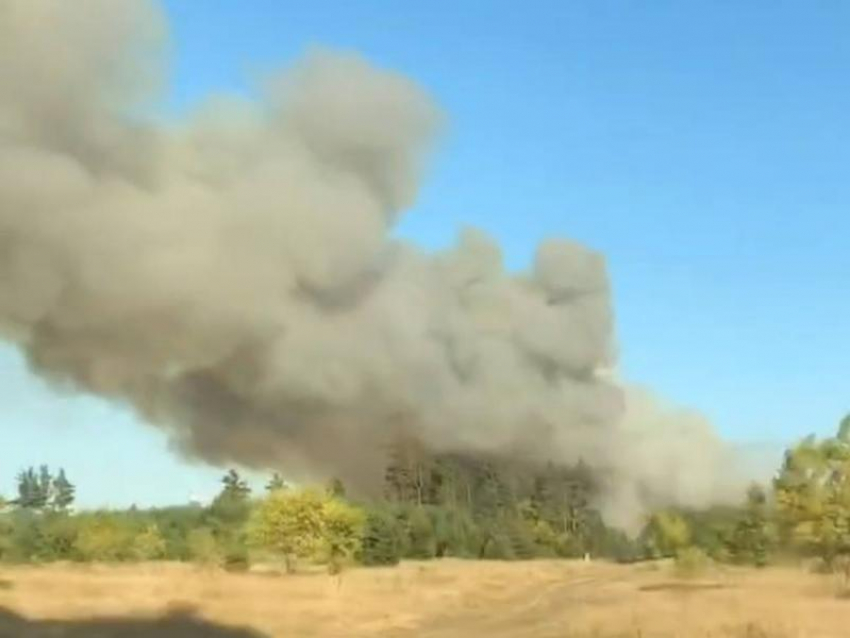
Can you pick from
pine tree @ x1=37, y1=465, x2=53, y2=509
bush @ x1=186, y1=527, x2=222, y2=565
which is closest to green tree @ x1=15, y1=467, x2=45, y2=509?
pine tree @ x1=37, y1=465, x2=53, y2=509

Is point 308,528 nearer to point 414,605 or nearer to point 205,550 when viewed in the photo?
point 205,550

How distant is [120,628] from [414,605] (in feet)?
44.4

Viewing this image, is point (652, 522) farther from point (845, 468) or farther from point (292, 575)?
point (845, 468)

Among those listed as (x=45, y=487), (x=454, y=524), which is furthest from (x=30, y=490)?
(x=454, y=524)

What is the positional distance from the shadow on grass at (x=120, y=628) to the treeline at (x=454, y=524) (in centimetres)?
2472

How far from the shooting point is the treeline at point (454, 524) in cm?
5319

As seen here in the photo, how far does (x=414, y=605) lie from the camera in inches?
2036

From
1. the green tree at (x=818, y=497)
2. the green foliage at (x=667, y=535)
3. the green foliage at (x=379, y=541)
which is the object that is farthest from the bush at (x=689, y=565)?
the green foliage at (x=379, y=541)

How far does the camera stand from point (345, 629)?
44250 millimetres

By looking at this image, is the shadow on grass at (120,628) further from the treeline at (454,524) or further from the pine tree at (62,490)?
the pine tree at (62,490)

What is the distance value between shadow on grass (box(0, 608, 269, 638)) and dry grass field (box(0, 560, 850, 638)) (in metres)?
0.07

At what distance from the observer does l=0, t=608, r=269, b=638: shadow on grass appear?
40625 millimetres

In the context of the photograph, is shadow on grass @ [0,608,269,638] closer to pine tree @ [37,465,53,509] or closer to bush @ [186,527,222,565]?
bush @ [186,527,222,565]

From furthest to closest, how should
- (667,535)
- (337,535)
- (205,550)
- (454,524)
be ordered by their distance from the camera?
(454,524), (667,535), (205,550), (337,535)
